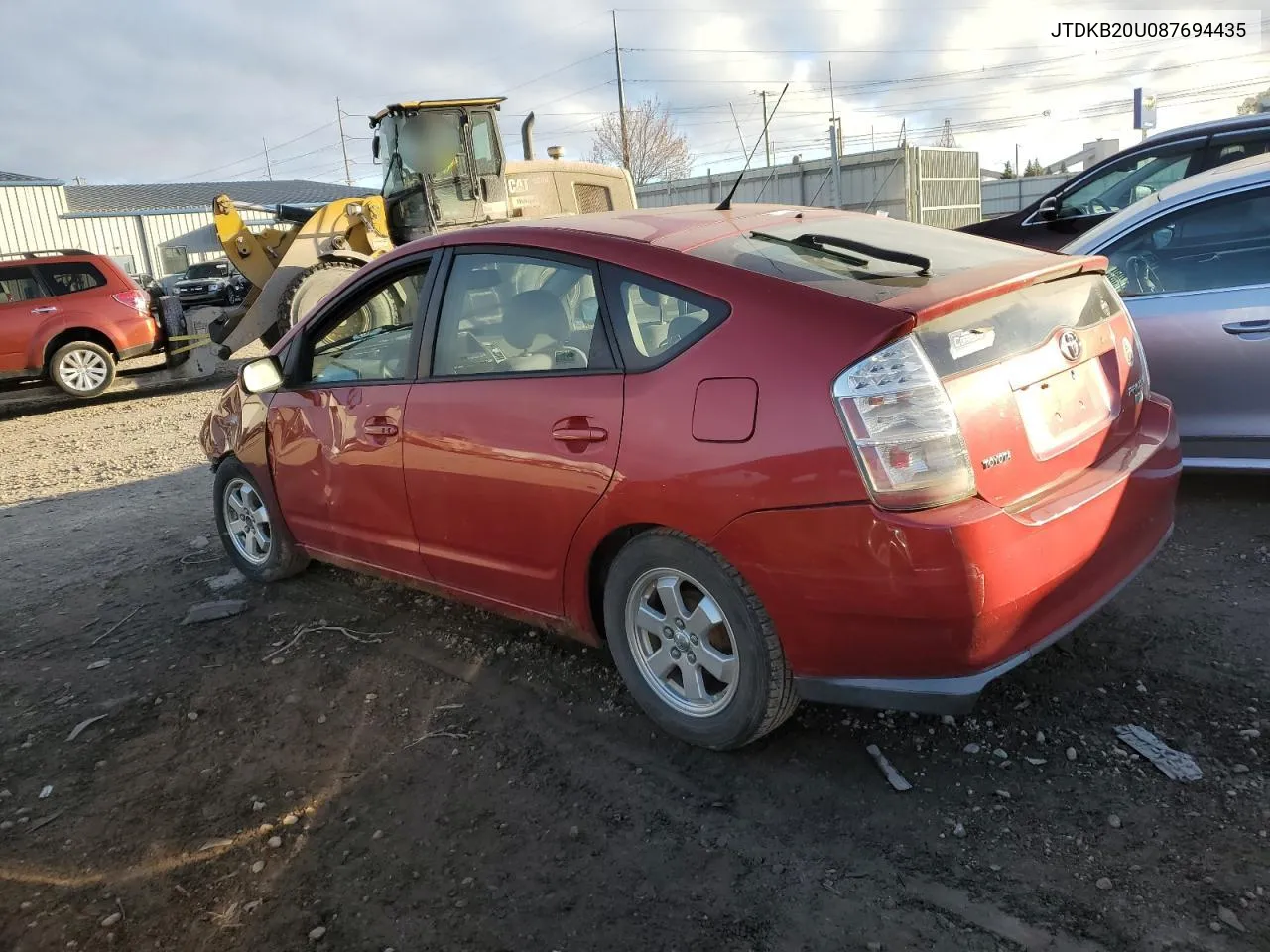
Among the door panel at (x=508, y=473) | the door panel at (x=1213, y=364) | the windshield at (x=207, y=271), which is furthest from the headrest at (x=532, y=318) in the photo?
the windshield at (x=207, y=271)

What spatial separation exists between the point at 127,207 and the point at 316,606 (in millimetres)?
47472

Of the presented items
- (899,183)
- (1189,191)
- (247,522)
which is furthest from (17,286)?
Result: (899,183)

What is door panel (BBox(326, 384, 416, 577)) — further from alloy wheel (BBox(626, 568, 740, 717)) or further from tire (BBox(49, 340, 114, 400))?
tire (BBox(49, 340, 114, 400))

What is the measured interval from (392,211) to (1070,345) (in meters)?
11.7

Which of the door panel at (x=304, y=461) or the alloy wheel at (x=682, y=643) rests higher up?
the door panel at (x=304, y=461)

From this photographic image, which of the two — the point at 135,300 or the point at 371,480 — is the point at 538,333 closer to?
the point at 371,480

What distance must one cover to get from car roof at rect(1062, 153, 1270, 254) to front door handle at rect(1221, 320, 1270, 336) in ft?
2.40

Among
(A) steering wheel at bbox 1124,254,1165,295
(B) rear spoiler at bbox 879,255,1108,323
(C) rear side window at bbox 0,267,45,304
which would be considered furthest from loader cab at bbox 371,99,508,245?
(B) rear spoiler at bbox 879,255,1108,323

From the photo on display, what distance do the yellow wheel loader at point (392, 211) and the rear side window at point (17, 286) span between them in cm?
213

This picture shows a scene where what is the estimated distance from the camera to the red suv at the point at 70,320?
467 inches

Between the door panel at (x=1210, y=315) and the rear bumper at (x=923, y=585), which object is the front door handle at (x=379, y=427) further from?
the door panel at (x=1210, y=315)

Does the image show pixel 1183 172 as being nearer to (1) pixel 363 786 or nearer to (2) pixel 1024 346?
(2) pixel 1024 346

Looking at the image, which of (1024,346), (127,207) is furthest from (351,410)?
(127,207)

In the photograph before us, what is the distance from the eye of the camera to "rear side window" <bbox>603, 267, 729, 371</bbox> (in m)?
2.76
